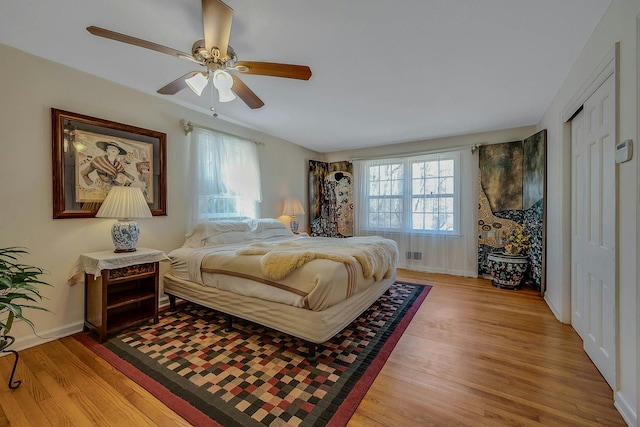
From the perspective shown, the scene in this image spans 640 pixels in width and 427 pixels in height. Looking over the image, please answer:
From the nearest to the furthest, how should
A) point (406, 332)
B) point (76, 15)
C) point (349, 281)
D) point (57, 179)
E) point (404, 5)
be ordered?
point (404, 5), point (76, 15), point (349, 281), point (57, 179), point (406, 332)

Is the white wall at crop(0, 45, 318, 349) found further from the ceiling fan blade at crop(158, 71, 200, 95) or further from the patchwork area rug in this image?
the ceiling fan blade at crop(158, 71, 200, 95)

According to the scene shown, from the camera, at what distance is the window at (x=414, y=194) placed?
441 cm

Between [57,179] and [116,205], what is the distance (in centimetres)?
50

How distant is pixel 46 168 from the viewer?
7.22ft

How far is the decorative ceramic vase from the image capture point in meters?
3.55

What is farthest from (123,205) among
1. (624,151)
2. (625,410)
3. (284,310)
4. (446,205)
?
(446,205)

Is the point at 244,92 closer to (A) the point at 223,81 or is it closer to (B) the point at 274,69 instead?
(A) the point at 223,81

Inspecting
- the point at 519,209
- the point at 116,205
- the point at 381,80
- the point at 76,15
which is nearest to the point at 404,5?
the point at 381,80

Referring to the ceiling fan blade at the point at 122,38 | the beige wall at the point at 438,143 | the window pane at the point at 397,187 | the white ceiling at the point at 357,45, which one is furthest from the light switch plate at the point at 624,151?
the window pane at the point at 397,187

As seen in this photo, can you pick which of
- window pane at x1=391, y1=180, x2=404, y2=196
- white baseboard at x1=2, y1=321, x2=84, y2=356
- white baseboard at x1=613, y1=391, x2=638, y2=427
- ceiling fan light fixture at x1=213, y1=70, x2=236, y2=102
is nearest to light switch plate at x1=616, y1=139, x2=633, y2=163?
white baseboard at x1=613, y1=391, x2=638, y2=427

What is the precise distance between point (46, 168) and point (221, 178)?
66.1 inches

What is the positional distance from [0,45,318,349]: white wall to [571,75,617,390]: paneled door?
390 centimetres

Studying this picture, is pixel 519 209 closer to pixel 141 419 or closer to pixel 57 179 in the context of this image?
pixel 141 419

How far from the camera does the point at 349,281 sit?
2.10 meters
